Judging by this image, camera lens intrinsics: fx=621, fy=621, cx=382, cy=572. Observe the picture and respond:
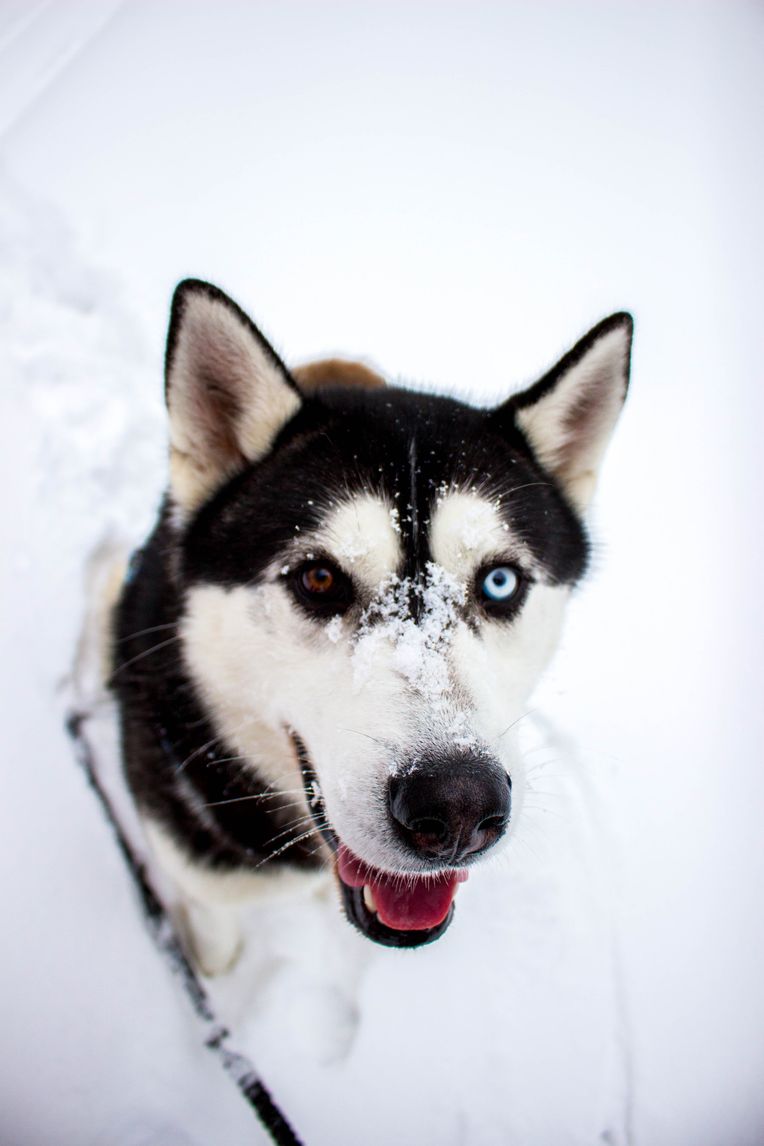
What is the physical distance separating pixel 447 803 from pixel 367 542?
52 centimetres

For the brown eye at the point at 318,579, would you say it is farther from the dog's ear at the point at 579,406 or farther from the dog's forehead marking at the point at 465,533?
the dog's ear at the point at 579,406

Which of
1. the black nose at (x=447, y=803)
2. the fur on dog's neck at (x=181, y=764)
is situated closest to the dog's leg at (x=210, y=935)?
the fur on dog's neck at (x=181, y=764)

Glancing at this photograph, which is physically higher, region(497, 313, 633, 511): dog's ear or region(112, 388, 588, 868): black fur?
region(497, 313, 633, 511): dog's ear

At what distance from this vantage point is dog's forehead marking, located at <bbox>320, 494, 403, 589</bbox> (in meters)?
1.26

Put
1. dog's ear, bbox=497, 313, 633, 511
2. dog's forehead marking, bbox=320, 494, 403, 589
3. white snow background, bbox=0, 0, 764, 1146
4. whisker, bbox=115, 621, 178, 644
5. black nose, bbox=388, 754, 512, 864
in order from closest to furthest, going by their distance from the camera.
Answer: black nose, bbox=388, 754, 512, 864 → dog's forehead marking, bbox=320, 494, 403, 589 → dog's ear, bbox=497, 313, 633, 511 → whisker, bbox=115, 621, 178, 644 → white snow background, bbox=0, 0, 764, 1146

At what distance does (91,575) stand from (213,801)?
4.33 feet

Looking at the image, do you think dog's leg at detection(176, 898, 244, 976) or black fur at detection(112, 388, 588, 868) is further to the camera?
dog's leg at detection(176, 898, 244, 976)

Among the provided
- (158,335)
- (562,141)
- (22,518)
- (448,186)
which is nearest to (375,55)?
(448,186)

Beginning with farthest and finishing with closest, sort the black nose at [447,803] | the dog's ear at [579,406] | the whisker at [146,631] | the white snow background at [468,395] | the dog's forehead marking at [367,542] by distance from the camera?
the white snow background at [468,395], the whisker at [146,631], the dog's ear at [579,406], the dog's forehead marking at [367,542], the black nose at [447,803]

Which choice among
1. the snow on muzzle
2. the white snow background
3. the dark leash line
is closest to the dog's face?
the snow on muzzle

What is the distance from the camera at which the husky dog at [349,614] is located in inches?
42.9

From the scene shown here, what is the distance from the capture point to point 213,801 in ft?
5.25

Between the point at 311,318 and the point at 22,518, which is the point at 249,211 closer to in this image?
the point at 311,318

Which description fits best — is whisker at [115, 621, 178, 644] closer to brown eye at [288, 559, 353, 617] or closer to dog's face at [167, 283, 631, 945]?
dog's face at [167, 283, 631, 945]
